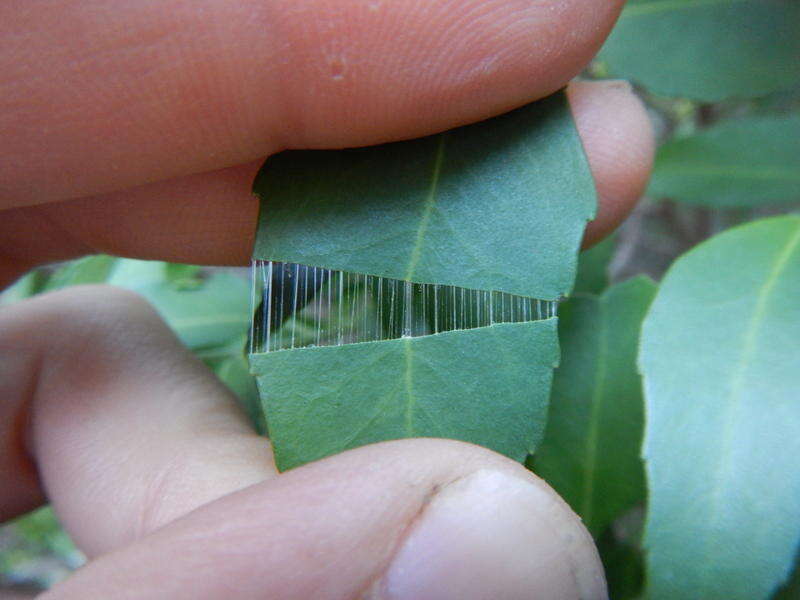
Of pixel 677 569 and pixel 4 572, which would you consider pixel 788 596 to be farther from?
pixel 4 572

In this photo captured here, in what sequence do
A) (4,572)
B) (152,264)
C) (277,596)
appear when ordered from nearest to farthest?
(277,596)
(152,264)
(4,572)

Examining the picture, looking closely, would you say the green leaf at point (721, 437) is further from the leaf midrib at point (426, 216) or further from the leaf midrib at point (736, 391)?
the leaf midrib at point (426, 216)

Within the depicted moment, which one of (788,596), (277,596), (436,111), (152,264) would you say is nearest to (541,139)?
(436,111)

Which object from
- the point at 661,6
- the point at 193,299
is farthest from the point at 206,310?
the point at 661,6

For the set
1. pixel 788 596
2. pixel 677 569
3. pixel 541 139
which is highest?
pixel 541 139

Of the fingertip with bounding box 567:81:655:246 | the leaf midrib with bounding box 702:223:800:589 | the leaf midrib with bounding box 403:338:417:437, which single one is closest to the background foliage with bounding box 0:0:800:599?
the leaf midrib with bounding box 702:223:800:589

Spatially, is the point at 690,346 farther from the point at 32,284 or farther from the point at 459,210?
the point at 32,284
